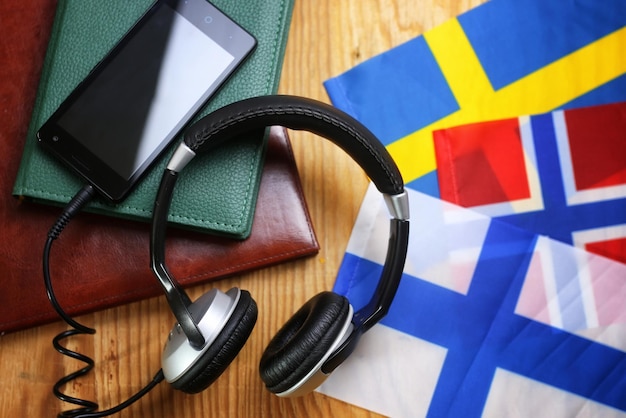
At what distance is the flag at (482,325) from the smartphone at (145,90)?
7.3 inches

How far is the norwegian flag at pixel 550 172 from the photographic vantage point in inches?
23.2

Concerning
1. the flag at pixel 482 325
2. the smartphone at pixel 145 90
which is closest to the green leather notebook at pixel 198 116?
the smartphone at pixel 145 90

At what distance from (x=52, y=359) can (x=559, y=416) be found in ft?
1.52

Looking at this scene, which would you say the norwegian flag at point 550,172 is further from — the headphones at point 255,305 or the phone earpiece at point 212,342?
the phone earpiece at point 212,342

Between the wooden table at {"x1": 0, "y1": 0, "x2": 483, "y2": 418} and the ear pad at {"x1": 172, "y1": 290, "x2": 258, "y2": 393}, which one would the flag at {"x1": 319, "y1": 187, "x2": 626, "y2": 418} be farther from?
the ear pad at {"x1": 172, "y1": 290, "x2": 258, "y2": 393}

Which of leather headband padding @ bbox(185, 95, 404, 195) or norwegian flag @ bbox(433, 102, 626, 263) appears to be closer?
leather headband padding @ bbox(185, 95, 404, 195)

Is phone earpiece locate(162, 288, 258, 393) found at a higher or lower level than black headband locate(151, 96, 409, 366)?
lower

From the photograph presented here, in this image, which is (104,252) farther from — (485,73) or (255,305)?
(485,73)

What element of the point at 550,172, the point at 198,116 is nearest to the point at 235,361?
the point at 198,116

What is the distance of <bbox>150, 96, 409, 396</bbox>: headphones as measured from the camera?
45 centimetres

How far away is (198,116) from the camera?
53cm

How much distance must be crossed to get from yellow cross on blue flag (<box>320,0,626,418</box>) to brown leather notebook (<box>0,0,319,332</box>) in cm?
8

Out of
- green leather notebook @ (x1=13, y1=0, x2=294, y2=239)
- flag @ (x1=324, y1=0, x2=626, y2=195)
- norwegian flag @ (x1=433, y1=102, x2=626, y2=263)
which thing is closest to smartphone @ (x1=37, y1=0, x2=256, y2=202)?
green leather notebook @ (x1=13, y1=0, x2=294, y2=239)

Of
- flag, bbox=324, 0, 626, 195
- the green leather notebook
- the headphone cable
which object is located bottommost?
the headphone cable
